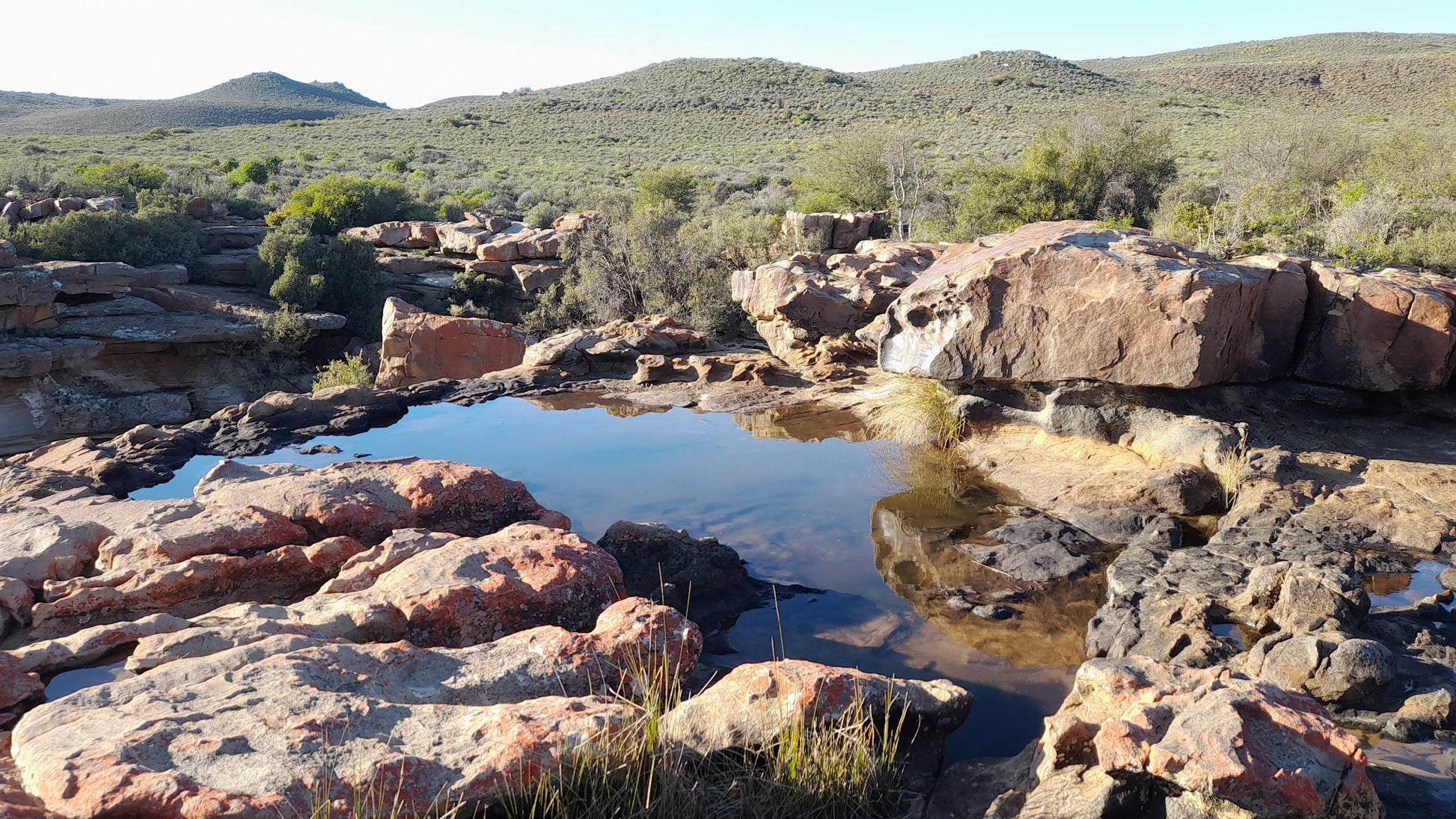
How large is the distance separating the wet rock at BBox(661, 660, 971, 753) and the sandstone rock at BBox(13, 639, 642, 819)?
0.30m

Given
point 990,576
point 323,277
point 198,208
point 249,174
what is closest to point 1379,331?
point 990,576

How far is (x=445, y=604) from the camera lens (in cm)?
451

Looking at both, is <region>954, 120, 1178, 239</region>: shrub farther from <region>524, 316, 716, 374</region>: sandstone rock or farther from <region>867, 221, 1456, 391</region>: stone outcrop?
<region>867, 221, 1456, 391</region>: stone outcrop

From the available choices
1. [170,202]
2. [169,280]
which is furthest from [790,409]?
[170,202]

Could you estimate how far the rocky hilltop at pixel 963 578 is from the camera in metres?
3.03

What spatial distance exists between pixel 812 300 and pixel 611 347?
9.43 feet

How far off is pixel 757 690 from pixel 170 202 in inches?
798

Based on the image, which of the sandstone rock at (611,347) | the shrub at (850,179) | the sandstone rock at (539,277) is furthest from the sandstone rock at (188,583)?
the shrub at (850,179)

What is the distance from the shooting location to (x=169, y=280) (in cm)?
1577

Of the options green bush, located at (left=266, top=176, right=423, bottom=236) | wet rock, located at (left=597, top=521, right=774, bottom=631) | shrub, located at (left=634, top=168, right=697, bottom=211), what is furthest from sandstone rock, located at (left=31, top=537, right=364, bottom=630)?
shrub, located at (left=634, top=168, right=697, bottom=211)

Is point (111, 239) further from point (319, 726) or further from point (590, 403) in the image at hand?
point (319, 726)

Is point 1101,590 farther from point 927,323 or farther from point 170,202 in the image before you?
point 170,202

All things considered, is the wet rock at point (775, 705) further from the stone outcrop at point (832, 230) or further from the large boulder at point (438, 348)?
the stone outcrop at point (832, 230)

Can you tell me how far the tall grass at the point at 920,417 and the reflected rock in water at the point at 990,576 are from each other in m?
1.21
